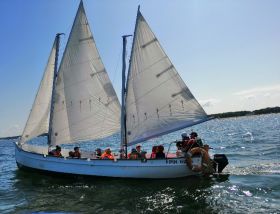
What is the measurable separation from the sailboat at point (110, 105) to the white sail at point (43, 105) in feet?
0.27

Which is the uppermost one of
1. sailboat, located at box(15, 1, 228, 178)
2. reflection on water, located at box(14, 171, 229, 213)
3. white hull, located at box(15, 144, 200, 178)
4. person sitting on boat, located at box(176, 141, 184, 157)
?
sailboat, located at box(15, 1, 228, 178)

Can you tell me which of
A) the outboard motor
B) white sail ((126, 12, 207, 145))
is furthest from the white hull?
white sail ((126, 12, 207, 145))

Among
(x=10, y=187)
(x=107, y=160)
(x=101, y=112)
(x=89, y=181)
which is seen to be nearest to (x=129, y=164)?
(x=107, y=160)

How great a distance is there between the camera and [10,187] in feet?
89.8

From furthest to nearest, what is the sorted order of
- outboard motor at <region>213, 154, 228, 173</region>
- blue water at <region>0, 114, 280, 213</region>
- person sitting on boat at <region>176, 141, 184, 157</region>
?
1. outboard motor at <region>213, 154, 228, 173</region>
2. person sitting on boat at <region>176, 141, 184, 157</region>
3. blue water at <region>0, 114, 280, 213</region>

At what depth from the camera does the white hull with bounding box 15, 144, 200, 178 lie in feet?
77.3

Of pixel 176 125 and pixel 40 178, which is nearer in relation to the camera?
pixel 176 125

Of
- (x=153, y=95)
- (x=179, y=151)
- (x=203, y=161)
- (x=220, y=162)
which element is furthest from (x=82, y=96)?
(x=220, y=162)

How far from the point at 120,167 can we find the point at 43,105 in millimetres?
10366

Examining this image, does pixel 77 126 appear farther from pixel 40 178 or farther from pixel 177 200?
pixel 177 200

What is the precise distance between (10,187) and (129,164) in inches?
375

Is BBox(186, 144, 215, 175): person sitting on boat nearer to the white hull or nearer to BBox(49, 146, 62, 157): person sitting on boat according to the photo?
the white hull

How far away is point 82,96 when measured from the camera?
1109 inches

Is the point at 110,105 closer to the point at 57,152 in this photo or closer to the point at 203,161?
the point at 57,152
